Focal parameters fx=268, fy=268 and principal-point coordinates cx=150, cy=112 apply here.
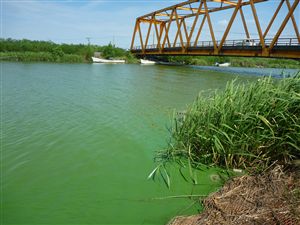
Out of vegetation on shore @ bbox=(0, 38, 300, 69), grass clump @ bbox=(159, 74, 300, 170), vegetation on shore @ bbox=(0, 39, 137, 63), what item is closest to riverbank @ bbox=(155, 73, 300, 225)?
grass clump @ bbox=(159, 74, 300, 170)

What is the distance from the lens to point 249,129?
14.9 feet

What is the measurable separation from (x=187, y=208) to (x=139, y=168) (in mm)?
1449

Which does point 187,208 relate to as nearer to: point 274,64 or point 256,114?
point 256,114

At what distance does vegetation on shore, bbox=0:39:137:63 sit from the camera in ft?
131

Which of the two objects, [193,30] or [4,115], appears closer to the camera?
[4,115]

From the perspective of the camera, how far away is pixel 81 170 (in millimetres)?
4660

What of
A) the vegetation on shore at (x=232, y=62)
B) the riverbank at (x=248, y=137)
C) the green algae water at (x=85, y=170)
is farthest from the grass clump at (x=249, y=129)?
the vegetation on shore at (x=232, y=62)

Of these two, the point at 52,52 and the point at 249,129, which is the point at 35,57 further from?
the point at 249,129

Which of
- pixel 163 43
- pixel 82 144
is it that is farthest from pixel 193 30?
pixel 82 144

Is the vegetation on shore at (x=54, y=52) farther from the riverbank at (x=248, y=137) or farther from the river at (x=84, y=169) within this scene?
the riverbank at (x=248, y=137)

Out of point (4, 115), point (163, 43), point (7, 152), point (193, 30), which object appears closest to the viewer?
point (7, 152)

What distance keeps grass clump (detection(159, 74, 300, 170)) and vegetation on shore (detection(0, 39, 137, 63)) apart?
3968 cm

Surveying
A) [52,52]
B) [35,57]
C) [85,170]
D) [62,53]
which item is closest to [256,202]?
[85,170]

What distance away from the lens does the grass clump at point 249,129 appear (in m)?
4.40
